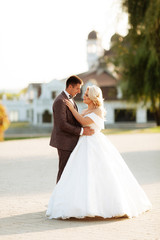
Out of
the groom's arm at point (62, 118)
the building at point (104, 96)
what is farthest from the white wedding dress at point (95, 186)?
the building at point (104, 96)

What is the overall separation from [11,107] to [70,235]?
69144mm

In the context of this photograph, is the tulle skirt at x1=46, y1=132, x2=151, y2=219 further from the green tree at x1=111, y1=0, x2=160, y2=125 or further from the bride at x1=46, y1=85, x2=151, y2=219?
the green tree at x1=111, y1=0, x2=160, y2=125

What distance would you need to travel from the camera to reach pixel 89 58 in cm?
6253

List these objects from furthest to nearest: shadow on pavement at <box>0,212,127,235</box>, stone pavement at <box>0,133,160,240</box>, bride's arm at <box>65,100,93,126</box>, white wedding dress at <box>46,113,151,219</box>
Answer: bride's arm at <box>65,100,93,126</box> < white wedding dress at <box>46,113,151,219</box> < shadow on pavement at <box>0,212,127,235</box> < stone pavement at <box>0,133,160,240</box>

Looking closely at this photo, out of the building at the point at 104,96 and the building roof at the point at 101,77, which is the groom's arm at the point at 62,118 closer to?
the building at the point at 104,96

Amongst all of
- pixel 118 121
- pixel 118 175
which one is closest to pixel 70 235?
pixel 118 175

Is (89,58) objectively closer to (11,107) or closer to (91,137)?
(11,107)

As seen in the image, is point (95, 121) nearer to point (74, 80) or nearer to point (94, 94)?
point (94, 94)

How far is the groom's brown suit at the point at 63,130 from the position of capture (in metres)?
6.18

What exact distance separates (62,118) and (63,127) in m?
0.12

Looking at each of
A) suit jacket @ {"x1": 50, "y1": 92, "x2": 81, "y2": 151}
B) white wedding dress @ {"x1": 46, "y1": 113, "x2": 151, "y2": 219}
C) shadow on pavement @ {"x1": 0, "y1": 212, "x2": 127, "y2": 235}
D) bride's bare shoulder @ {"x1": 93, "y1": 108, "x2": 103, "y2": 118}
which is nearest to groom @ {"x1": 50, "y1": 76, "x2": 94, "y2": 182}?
suit jacket @ {"x1": 50, "y1": 92, "x2": 81, "y2": 151}

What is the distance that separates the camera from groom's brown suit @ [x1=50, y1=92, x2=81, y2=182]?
20.3ft

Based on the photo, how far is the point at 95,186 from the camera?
6.01m

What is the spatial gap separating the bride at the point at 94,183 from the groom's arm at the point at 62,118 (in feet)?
0.34
